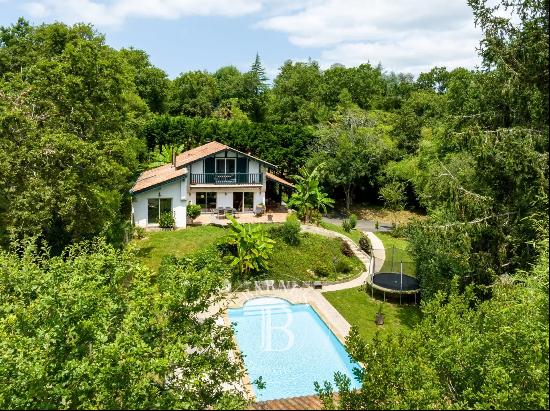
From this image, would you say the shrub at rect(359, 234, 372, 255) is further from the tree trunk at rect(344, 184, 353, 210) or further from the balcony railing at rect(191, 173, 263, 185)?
the tree trunk at rect(344, 184, 353, 210)

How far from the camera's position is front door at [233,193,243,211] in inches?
1501

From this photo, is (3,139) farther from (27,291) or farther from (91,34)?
(91,34)

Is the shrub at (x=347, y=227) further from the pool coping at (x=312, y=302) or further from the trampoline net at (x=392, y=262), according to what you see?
the pool coping at (x=312, y=302)

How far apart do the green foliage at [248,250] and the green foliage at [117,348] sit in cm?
1554

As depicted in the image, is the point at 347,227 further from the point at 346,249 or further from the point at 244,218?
the point at 244,218

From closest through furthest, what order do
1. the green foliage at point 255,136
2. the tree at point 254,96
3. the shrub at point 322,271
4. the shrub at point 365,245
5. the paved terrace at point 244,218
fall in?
the shrub at point 322,271, the shrub at point 365,245, the paved terrace at point 244,218, the green foliage at point 255,136, the tree at point 254,96

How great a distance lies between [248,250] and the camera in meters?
26.7

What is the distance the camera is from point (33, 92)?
2259cm

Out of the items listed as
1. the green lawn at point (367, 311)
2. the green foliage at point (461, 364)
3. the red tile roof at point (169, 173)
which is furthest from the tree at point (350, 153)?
the green foliage at point (461, 364)

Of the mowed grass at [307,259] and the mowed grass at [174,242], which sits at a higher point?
the mowed grass at [174,242]

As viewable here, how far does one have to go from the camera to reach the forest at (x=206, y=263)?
26.3 ft

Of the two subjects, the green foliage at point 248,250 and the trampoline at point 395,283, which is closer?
the trampoline at point 395,283

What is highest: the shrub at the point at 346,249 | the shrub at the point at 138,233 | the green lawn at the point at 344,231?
the shrub at the point at 138,233

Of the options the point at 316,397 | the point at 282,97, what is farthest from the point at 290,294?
the point at 282,97
